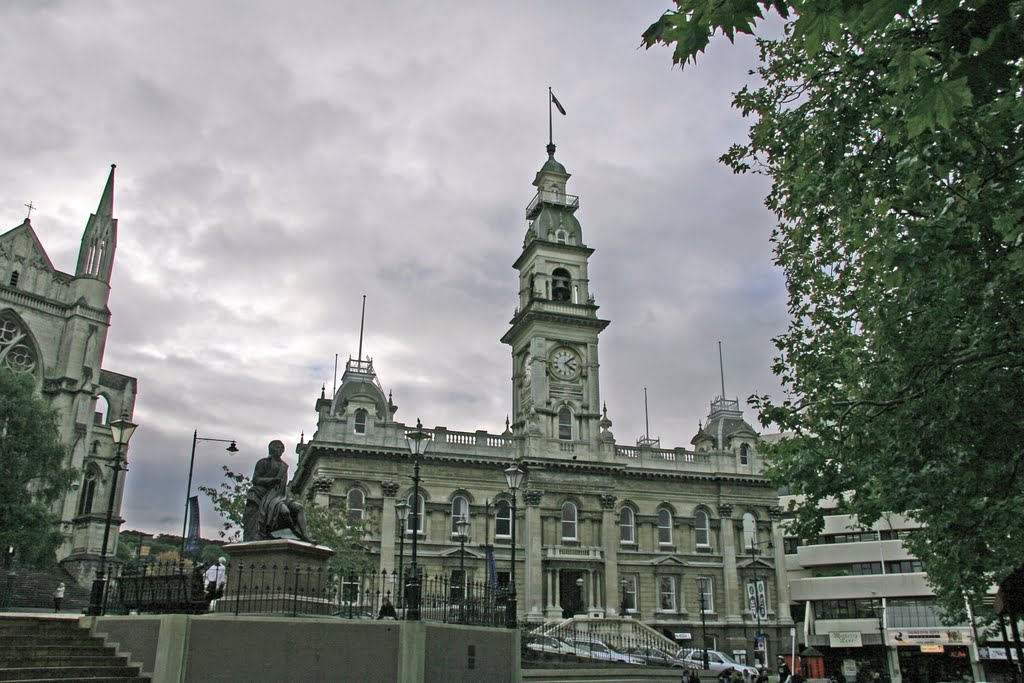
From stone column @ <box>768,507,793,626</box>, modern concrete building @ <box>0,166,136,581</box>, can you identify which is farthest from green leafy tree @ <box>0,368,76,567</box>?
stone column @ <box>768,507,793,626</box>

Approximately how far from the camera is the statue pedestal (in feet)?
48.3

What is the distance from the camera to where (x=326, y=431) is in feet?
147

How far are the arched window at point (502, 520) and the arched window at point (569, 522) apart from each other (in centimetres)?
317

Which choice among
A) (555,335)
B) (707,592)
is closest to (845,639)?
(707,592)

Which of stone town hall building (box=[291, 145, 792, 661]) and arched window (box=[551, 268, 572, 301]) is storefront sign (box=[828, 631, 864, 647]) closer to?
stone town hall building (box=[291, 145, 792, 661])

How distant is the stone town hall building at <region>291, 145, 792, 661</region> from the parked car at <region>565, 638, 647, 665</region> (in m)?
10.8

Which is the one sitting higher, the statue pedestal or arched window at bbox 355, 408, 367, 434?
arched window at bbox 355, 408, 367, 434

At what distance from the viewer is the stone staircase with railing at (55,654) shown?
13.3 m

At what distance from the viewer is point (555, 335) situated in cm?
5128

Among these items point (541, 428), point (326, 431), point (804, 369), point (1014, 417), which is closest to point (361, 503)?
point (326, 431)

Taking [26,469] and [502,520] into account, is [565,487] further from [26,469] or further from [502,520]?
[26,469]

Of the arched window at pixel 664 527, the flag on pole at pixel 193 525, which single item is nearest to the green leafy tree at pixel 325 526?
the flag on pole at pixel 193 525

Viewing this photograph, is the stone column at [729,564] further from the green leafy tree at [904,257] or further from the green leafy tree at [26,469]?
the green leafy tree at [26,469]

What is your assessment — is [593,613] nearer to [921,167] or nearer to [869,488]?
[869,488]
